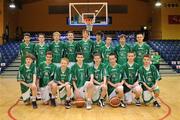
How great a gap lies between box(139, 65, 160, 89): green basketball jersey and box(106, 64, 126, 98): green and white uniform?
0.40 metres

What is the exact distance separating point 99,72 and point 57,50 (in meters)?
1.39

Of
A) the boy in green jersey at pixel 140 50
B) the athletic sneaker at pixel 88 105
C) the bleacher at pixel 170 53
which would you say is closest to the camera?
the athletic sneaker at pixel 88 105

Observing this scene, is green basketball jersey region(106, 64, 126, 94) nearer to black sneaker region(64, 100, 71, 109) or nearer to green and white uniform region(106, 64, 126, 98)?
green and white uniform region(106, 64, 126, 98)

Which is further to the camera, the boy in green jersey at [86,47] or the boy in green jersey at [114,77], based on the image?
the boy in green jersey at [86,47]

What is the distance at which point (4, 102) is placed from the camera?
8.34 meters

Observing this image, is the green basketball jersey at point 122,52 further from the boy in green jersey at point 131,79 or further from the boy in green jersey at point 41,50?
the boy in green jersey at point 41,50

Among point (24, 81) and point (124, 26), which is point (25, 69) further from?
point (124, 26)

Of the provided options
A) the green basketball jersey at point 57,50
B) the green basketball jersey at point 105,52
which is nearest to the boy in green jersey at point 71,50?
the green basketball jersey at point 57,50

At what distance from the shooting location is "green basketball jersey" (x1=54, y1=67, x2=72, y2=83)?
7699 millimetres

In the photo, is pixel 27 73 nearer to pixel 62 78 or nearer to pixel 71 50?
pixel 62 78

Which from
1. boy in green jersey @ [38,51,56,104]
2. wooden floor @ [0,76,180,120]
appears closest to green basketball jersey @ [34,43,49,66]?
boy in green jersey @ [38,51,56,104]

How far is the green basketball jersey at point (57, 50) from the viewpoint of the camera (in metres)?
8.55

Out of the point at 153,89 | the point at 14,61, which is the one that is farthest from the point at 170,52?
the point at 153,89

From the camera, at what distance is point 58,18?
26.9 meters
